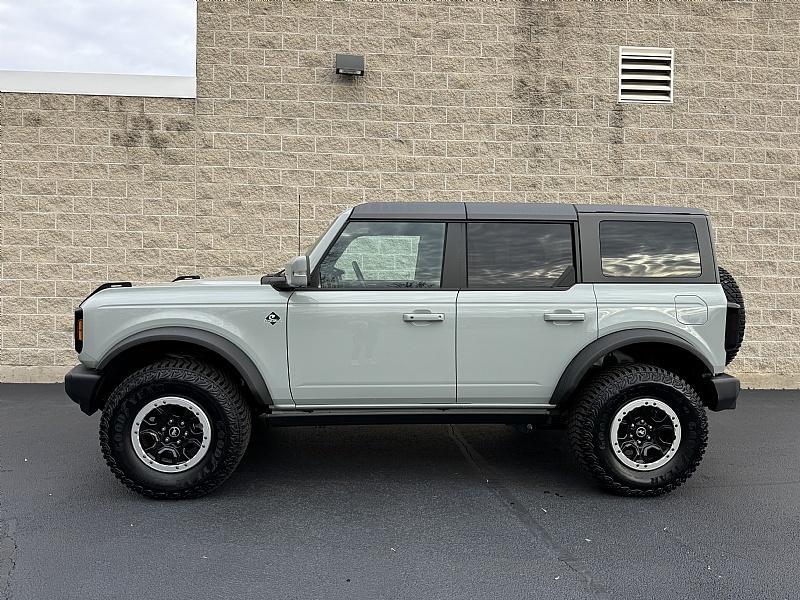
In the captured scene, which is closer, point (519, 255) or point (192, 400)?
point (192, 400)

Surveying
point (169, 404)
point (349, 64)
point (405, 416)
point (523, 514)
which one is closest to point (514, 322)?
point (405, 416)

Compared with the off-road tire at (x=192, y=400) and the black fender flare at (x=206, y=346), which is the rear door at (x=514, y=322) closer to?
the black fender flare at (x=206, y=346)

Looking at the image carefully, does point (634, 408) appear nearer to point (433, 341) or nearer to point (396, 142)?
point (433, 341)

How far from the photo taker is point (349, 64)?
7887 mm

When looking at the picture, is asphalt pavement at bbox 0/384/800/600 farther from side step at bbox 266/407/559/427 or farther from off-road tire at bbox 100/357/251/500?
side step at bbox 266/407/559/427

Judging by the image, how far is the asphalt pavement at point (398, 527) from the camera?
3186 millimetres

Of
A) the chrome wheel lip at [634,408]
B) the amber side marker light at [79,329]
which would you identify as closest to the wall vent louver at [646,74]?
the chrome wheel lip at [634,408]

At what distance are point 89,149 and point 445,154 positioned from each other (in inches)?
172

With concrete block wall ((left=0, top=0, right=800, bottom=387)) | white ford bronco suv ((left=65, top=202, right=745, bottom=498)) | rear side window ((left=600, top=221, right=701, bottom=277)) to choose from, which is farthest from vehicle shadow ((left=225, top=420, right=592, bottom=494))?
concrete block wall ((left=0, top=0, right=800, bottom=387))

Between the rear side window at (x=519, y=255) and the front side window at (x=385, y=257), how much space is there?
0.25 metres

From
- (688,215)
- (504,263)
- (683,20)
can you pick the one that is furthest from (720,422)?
(683,20)

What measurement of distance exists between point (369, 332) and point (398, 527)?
1.24 meters

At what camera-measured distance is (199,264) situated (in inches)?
315

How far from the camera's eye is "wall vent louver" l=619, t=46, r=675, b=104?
819 centimetres
